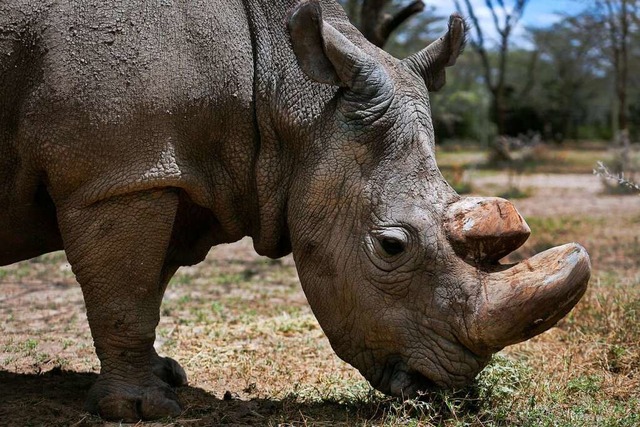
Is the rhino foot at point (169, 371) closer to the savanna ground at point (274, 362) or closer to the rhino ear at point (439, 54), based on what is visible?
the savanna ground at point (274, 362)

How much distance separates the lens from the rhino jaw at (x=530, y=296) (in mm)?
3781

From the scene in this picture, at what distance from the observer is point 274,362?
5816mm

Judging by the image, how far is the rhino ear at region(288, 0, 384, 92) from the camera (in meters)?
4.21

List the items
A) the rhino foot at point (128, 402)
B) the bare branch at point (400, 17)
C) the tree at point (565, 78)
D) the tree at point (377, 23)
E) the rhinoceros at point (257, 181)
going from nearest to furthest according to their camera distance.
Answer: the rhinoceros at point (257, 181), the rhino foot at point (128, 402), the bare branch at point (400, 17), the tree at point (377, 23), the tree at point (565, 78)

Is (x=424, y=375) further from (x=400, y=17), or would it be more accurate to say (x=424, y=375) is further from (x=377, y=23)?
(x=377, y=23)

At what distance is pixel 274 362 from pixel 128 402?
161 centimetres

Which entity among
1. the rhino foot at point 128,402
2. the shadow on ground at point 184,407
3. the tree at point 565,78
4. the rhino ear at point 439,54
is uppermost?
the tree at point 565,78

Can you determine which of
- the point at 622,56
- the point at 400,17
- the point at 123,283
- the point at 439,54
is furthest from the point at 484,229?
the point at 622,56

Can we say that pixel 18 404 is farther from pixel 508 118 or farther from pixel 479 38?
pixel 508 118

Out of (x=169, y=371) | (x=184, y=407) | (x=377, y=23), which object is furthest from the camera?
(x=377, y=23)

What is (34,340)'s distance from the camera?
603 cm

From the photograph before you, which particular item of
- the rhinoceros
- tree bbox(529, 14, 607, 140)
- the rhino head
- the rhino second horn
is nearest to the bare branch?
the rhinoceros

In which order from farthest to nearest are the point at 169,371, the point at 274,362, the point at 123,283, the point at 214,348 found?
the point at 214,348
the point at 274,362
the point at 169,371
the point at 123,283

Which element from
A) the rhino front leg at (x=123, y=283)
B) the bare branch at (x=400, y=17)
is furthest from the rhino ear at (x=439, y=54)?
the bare branch at (x=400, y=17)
